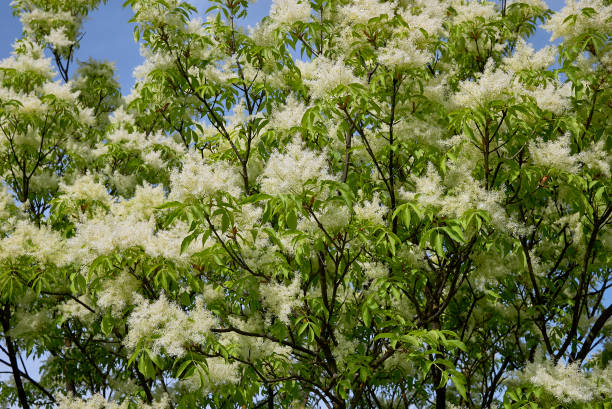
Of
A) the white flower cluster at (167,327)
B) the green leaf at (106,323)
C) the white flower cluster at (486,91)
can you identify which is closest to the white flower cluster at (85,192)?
the green leaf at (106,323)

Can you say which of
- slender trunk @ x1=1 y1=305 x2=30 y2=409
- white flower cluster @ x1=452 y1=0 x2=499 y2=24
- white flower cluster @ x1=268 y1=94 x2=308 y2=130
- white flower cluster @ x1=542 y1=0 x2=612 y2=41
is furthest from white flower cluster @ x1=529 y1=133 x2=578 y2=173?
slender trunk @ x1=1 y1=305 x2=30 y2=409

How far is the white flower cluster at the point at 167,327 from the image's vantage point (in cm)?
306

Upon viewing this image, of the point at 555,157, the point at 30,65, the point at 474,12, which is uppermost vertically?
the point at 30,65

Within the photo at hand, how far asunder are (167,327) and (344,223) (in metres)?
1.25

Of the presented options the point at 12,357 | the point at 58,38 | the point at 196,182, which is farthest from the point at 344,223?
the point at 58,38

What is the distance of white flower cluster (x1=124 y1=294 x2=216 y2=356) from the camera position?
10.0 ft

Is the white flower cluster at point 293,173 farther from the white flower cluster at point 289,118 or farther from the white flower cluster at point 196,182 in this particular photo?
the white flower cluster at point 289,118

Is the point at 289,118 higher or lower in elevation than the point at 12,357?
higher

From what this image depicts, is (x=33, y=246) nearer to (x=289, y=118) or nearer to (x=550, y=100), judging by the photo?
(x=289, y=118)

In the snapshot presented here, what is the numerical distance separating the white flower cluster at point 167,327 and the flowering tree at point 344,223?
0.6 inches

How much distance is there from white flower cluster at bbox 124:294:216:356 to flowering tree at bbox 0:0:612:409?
2cm

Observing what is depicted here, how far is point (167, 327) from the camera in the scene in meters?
3.12

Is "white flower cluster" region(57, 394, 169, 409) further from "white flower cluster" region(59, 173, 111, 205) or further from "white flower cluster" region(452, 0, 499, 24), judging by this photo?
"white flower cluster" region(452, 0, 499, 24)

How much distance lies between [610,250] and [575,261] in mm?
542
